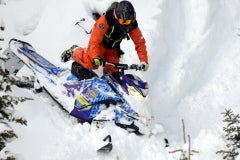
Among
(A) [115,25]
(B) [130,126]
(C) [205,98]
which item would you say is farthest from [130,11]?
(C) [205,98]

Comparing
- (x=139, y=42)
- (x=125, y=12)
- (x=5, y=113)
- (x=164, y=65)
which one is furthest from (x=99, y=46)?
(x=5, y=113)

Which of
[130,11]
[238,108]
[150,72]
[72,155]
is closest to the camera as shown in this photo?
[72,155]

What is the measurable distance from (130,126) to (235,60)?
3815 mm

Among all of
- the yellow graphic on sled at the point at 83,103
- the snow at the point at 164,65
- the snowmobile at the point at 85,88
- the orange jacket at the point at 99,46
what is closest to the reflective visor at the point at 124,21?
the orange jacket at the point at 99,46

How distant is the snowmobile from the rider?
26 cm

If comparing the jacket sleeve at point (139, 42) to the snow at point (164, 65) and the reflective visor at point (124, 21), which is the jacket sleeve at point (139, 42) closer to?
the reflective visor at point (124, 21)

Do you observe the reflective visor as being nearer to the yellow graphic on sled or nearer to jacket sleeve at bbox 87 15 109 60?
jacket sleeve at bbox 87 15 109 60

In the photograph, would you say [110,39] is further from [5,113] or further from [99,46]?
[5,113]

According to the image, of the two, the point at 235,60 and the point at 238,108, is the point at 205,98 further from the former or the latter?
the point at 235,60

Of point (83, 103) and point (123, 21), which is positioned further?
point (83, 103)

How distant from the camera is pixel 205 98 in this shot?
29.7ft

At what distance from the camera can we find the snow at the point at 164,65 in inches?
278

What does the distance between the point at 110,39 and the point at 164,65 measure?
7.09 feet

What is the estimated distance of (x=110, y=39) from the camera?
7.84m
